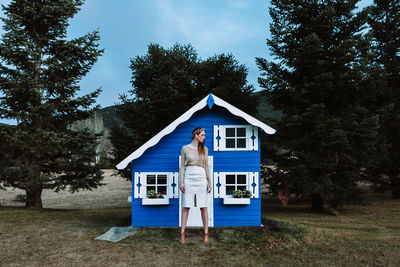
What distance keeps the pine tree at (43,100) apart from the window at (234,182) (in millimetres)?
7608

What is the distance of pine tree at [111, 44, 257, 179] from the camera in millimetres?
17453

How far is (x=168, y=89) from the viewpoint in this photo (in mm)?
17250

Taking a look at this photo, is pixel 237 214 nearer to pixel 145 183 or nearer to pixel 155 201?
pixel 155 201

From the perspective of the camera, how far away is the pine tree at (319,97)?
42.3ft

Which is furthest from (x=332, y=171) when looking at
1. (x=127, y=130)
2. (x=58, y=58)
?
(x=58, y=58)

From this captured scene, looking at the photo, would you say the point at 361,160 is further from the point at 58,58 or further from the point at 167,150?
the point at 58,58

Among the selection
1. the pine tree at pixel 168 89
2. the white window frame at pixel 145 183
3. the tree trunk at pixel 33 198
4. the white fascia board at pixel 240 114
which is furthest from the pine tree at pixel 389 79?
the tree trunk at pixel 33 198

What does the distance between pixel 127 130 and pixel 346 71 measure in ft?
40.4

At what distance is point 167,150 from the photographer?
9.14m

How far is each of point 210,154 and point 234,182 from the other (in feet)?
3.74

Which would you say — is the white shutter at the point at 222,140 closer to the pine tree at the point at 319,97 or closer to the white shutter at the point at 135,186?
the white shutter at the point at 135,186

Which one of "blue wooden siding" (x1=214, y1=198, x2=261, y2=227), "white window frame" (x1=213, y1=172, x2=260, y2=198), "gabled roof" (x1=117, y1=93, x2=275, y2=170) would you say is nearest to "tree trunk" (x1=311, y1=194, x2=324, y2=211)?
"blue wooden siding" (x1=214, y1=198, x2=261, y2=227)

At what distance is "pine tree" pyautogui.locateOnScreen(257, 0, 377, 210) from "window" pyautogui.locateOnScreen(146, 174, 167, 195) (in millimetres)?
6308

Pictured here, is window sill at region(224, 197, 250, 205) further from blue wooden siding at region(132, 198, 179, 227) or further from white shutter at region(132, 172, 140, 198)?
white shutter at region(132, 172, 140, 198)
